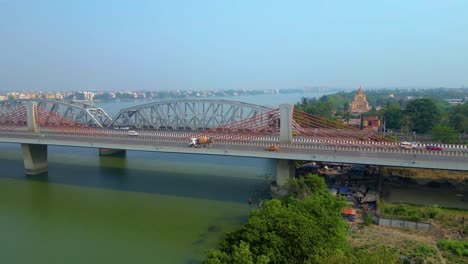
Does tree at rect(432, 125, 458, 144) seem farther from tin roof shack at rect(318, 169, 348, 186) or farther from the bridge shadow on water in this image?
the bridge shadow on water

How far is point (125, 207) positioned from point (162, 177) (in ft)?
21.3

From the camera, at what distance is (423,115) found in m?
44.3

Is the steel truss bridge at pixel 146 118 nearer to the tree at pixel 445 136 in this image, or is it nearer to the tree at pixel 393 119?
the tree at pixel 445 136

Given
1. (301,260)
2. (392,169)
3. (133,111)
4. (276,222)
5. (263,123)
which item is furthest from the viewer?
(133,111)

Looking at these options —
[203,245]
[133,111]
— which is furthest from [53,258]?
[133,111]

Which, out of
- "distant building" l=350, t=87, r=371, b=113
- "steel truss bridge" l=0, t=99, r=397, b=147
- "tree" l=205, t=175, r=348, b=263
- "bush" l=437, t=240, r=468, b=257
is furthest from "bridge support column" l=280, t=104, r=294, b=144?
"distant building" l=350, t=87, r=371, b=113

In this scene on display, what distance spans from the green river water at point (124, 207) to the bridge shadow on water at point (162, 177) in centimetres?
7

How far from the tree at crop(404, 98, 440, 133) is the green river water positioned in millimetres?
22245

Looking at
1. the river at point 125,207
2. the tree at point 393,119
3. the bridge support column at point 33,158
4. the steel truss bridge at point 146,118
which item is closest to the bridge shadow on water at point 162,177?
the river at point 125,207

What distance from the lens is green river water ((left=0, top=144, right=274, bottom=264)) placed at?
1617 centimetres

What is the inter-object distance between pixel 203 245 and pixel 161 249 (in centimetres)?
186

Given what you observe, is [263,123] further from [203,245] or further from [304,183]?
[203,245]

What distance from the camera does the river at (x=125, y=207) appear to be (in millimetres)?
16172

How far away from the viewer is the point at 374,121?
153 feet
